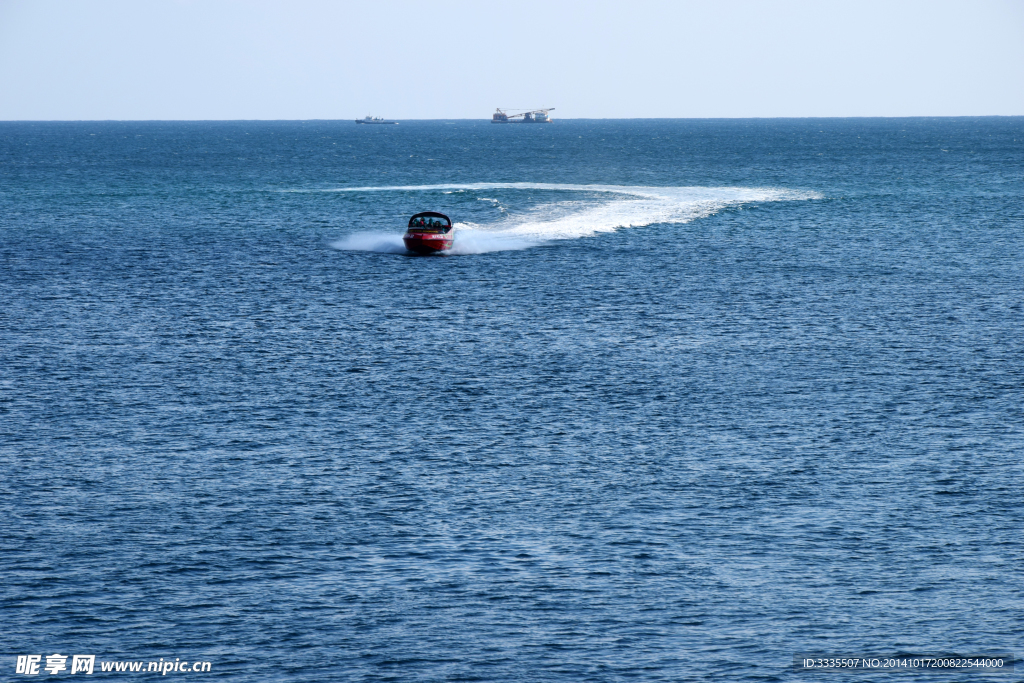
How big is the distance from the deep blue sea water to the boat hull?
10.7 meters

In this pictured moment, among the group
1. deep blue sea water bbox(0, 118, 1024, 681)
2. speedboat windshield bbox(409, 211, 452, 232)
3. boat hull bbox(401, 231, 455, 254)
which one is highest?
speedboat windshield bbox(409, 211, 452, 232)

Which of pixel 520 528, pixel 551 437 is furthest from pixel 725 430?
pixel 520 528

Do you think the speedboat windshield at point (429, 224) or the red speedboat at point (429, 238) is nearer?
the red speedboat at point (429, 238)

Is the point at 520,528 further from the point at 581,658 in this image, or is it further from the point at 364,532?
the point at 581,658

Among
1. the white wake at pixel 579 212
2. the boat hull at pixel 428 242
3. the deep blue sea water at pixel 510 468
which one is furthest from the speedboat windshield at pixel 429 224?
the deep blue sea water at pixel 510 468

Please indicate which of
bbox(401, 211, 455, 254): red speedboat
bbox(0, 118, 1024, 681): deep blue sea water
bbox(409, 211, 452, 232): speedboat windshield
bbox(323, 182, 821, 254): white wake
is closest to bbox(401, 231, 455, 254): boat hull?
bbox(401, 211, 455, 254): red speedboat

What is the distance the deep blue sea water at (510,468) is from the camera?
36.7 m

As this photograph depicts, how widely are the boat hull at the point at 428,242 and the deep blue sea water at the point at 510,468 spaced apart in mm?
10654

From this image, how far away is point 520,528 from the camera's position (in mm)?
44562

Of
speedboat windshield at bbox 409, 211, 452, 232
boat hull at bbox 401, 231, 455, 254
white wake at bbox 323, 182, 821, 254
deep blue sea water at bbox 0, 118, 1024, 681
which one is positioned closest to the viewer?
deep blue sea water at bbox 0, 118, 1024, 681

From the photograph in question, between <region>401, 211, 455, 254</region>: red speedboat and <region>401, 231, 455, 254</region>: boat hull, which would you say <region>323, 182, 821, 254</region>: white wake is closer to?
<region>401, 211, 455, 254</region>: red speedboat

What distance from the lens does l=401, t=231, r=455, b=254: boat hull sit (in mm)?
114812

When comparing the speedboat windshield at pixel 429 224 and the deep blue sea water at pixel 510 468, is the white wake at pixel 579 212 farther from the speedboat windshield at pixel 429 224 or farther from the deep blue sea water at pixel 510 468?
the deep blue sea water at pixel 510 468

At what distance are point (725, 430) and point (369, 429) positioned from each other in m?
17.4
